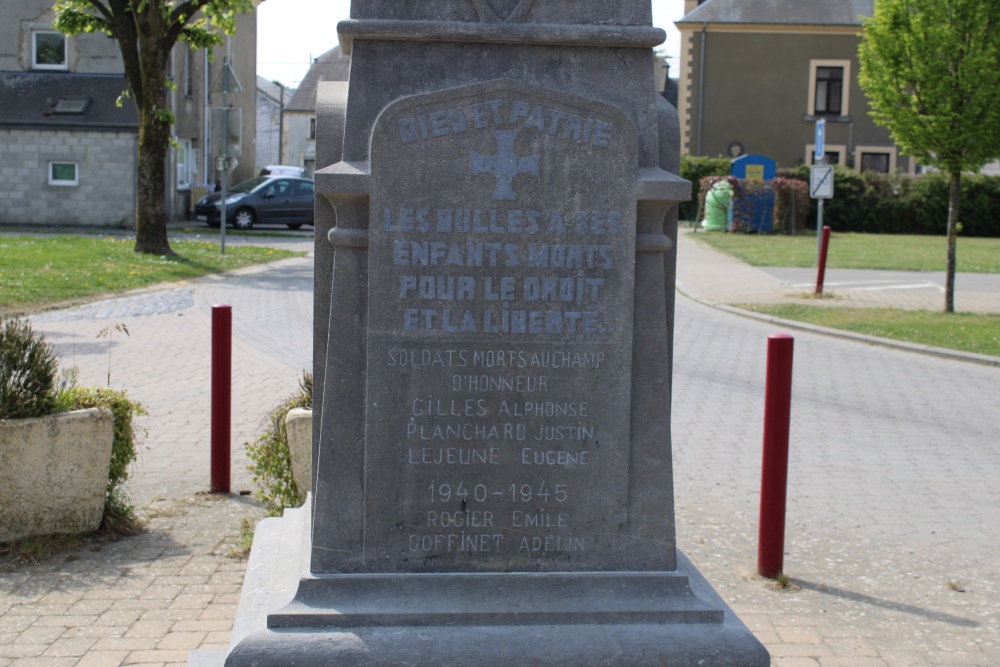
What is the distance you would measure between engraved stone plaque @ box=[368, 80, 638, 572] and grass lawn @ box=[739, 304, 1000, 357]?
10445 mm

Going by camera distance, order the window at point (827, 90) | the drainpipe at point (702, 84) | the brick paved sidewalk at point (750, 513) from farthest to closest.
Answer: the window at point (827, 90), the drainpipe at point (702, 84), the brick paved sidewalk at point (750, 513)

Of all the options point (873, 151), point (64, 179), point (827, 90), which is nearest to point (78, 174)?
point (64, 179)

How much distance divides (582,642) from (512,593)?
260mm

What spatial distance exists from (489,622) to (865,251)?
27192 mm

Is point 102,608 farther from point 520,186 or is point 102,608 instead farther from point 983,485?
point 983,485

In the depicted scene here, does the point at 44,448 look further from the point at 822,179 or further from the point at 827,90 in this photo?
the point at 827,90

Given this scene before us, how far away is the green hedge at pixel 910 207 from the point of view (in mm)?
38000

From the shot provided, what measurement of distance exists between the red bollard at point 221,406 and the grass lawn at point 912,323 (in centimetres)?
913

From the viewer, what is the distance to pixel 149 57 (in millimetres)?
20484

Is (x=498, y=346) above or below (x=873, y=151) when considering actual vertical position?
below

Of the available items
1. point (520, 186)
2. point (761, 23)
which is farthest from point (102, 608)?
point (761, 23)

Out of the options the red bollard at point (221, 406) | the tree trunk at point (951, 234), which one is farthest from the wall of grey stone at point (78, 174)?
the red bollard at point (221, 406)

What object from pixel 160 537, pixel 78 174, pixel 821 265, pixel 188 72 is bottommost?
pixel 160 537

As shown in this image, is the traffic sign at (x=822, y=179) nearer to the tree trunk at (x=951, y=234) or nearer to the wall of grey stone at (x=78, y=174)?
the tree trunk at (x=951, y=234)
